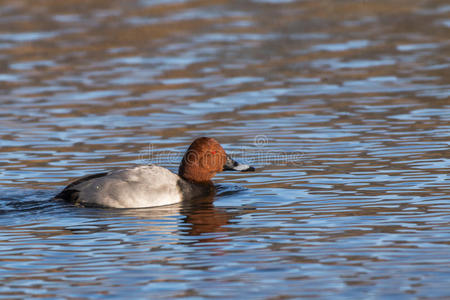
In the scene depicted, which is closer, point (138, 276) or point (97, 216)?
point (138, 276)

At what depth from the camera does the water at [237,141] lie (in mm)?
7133

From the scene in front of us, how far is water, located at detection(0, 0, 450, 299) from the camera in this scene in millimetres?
7133

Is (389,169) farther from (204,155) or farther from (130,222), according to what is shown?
(130,222)

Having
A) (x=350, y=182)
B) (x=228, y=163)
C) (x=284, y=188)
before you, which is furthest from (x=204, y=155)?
(x=350, y=182)

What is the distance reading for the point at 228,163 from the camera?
10859mm

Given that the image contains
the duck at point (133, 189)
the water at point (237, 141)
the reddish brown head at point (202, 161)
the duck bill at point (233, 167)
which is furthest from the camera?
the duck bill at point (233, 167)

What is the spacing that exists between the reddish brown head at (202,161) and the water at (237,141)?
1.03ft

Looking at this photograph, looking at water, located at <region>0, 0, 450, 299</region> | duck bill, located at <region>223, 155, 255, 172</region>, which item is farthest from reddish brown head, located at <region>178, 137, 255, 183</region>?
water, located at <region>0, 0, 450, 299</region>

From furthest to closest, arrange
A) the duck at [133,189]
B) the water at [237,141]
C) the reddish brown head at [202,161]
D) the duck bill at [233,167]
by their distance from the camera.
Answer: the duck bill at [233,167], the reddish brown head at [202,161], the duck at [133,189], the water at [237,141]

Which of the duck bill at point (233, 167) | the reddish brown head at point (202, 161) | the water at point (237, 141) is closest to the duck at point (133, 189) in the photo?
the reddish brown head at point (202, 161)

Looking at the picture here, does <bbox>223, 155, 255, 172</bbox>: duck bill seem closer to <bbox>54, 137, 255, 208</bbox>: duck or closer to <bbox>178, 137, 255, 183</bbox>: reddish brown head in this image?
<bbox>178, 137, 255, 183</bbox>: reddish brown head

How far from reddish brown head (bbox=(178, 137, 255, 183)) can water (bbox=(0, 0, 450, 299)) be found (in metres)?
0.31

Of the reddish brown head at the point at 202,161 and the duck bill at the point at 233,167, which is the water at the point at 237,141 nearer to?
the duck bill at the point at 233,167

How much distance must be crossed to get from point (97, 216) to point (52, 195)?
1076 mm
